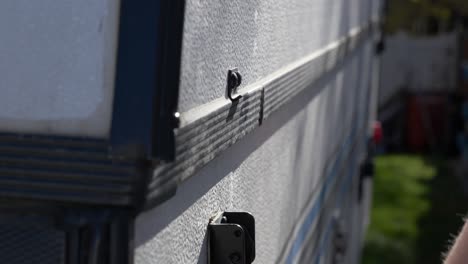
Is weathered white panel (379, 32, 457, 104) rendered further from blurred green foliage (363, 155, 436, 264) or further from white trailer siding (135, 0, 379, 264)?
white trailer siding (135, 0, 379, 264)

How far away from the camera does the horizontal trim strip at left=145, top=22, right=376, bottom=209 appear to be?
178 centimetres

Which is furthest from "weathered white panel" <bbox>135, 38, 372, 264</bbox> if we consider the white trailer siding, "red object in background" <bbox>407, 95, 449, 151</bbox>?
"red object in background" <bbox>407, 95, 449, 151</bbox>

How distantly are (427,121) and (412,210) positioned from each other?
17.0 ft

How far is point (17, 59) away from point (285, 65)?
1846 mm

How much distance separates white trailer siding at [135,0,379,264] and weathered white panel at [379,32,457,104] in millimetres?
12851

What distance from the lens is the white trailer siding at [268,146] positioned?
1.95 metres

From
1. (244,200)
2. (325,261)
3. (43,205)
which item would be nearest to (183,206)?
(43,205)

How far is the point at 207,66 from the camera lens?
208cm

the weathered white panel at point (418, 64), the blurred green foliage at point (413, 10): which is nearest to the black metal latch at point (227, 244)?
the blurred green foliage at point (413, 10)

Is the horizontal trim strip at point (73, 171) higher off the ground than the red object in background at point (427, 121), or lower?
higher

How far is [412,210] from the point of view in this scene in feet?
45.1

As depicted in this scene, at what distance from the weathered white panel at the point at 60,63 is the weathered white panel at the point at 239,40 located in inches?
8.4

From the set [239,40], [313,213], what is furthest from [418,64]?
[239,40]

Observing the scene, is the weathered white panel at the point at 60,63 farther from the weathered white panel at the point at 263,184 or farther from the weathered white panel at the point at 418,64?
the weathered white panel at the point at 418,64
